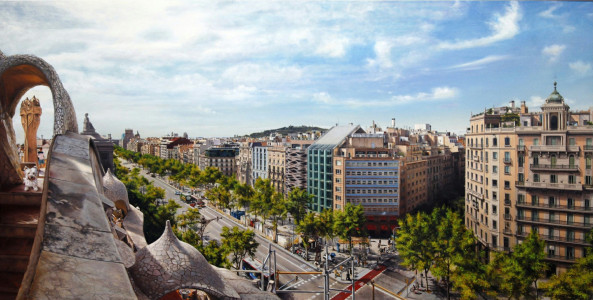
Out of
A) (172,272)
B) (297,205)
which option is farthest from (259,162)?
(172,272)

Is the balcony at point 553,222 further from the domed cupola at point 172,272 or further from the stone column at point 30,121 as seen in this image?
the stone column at point 30,121

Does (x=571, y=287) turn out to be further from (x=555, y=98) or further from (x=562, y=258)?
(x=555, y=98)

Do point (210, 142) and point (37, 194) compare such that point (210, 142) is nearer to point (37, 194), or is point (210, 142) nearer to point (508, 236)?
point (508, 236)

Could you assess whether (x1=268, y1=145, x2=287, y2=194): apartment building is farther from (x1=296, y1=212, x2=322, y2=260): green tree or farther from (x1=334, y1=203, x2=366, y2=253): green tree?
(x1=296, y1=212, x2=322, y2=260): green tree

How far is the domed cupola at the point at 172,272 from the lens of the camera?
383 inches

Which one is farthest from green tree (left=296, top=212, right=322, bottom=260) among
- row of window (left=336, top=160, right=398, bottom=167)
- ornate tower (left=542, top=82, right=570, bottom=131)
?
ornate tower (left=542, top=82, right=570, bottom=131)

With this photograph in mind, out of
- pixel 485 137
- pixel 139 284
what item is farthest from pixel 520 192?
pixel 139 284

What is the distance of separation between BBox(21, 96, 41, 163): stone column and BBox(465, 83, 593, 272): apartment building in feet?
141

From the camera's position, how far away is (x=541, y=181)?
121 feet

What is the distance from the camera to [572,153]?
116 feet

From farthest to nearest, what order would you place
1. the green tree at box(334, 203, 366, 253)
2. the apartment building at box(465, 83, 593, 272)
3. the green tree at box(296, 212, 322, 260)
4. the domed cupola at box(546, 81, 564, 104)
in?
the green tree at box(334, 203, 366, 253) < the green tree at box(296, 212, 322, 260) < the domed cupola at box(546, 81, 564, 104) < the apartment building at box(465, 83, 593, 272)

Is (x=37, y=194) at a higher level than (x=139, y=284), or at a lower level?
higher

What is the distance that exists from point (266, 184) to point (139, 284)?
4670cm

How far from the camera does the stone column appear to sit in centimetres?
2380
